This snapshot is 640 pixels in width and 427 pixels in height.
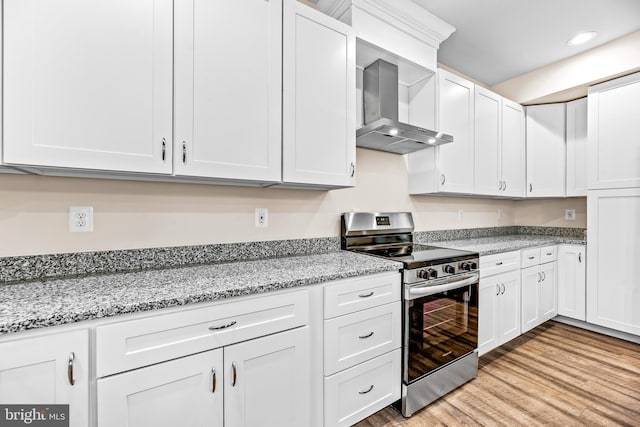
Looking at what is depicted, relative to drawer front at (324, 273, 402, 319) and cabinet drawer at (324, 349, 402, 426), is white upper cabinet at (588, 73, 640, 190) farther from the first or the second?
cabinet drawer at (324, 349, 402, 426)

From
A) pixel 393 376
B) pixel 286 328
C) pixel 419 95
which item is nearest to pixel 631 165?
pixel 419 95

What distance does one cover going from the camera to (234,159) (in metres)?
1.45

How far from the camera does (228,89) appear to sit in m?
1.42

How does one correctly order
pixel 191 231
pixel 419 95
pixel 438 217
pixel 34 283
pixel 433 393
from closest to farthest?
pixel 34 283 < pixel 191 231 < pixel 433 393 < pixel 419 95 < pixel 438 217

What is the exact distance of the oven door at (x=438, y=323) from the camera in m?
1.68

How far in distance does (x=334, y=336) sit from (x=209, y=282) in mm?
667

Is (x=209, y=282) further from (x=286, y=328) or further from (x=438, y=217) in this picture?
(x=438, y=217)

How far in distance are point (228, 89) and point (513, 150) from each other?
118 inches

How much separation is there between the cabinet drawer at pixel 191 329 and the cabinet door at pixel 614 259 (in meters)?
3.01

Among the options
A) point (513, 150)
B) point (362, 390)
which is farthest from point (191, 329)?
point (513, 150)

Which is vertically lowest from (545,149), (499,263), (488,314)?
(488,314)

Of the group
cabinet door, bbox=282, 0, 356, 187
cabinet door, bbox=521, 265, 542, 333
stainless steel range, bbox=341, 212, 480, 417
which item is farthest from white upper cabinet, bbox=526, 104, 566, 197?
cabinet door, bbox=282, 0, 356, 187

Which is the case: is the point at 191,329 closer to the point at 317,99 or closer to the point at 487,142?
the point at 317,99

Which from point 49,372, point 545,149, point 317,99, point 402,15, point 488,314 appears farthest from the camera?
point 545,149
